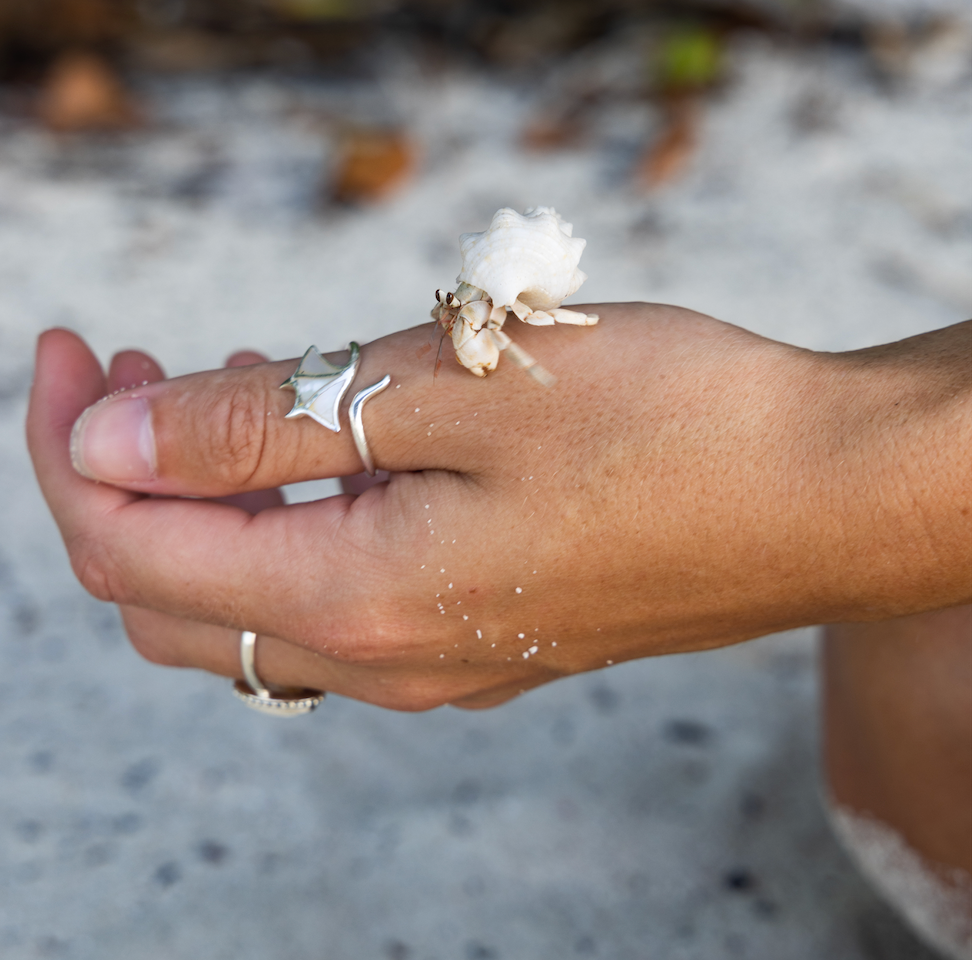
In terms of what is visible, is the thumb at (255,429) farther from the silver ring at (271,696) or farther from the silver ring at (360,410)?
the silver ring at (271,696)

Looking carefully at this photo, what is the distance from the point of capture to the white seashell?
133 cm

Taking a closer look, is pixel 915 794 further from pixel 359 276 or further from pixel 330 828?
pixel 359 276

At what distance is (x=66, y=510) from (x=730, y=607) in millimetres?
1073

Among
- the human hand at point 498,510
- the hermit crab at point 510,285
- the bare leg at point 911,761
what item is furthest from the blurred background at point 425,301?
the hermit crab at point 510,285

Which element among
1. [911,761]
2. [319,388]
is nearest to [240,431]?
[319,388]

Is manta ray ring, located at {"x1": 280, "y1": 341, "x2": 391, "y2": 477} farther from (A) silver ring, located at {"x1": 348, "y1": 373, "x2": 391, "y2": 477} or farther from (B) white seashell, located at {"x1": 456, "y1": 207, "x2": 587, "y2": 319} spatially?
(B) white seashell, located at {"x1": 456, "y1": 207, "x2": 587, "y2": 319}

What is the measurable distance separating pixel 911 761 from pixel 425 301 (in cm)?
209

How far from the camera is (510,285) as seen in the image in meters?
1.33

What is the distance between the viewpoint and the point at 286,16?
13.1 ft

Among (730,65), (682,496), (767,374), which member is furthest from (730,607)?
(730,65)

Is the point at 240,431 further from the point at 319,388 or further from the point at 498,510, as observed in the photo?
the point at 498,510

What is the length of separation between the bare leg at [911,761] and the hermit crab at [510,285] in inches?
29.0

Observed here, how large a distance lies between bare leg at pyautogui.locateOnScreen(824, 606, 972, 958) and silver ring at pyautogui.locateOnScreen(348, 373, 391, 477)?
2.91ft

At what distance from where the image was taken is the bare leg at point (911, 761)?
1476 mm
